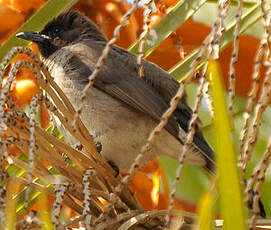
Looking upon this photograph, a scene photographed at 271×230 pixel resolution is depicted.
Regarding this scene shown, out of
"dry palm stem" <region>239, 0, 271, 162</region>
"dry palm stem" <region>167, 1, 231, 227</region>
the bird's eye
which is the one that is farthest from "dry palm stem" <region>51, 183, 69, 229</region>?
the bird's eye

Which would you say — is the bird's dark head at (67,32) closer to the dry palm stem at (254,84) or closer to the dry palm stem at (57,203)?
the dry palm stem at (57,203)

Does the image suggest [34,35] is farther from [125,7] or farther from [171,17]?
[171,17]

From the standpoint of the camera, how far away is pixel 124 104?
3.23 meters

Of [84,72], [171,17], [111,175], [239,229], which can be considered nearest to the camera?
[239,229]

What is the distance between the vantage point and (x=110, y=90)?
10.5ft

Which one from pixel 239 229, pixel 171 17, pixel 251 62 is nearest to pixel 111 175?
pixel 171 17

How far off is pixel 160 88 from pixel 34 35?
0.61m

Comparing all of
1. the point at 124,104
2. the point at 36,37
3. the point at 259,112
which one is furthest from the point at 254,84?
the point at 36,37

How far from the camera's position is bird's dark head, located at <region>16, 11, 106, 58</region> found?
3.64 m

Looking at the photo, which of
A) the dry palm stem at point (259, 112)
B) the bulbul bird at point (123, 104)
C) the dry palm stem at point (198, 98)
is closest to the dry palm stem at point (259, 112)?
the dry palm stem at point (259, 112)

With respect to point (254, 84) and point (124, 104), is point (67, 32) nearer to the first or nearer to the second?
point (124, 104)

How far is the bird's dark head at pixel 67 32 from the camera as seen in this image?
3637 mm

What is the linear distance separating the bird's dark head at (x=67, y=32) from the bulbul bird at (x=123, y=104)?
137 millimetres

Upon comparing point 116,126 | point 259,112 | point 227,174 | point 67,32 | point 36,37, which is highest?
point 67,32
